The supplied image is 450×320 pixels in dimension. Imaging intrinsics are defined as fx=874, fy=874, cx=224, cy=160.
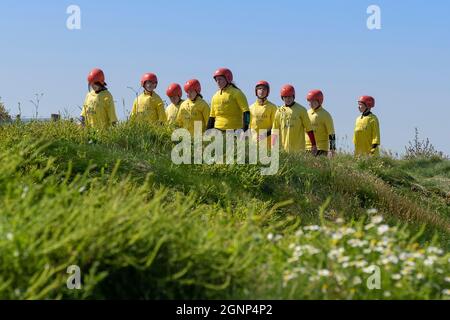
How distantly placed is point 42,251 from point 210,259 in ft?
3.85

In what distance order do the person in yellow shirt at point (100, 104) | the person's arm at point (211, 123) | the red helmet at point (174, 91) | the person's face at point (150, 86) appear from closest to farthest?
the person in yellow shirt at point (100, 104) < the person's arm at point (211, 123) < the person's face at point (150, 86) < the red helmet at point (174, 91)

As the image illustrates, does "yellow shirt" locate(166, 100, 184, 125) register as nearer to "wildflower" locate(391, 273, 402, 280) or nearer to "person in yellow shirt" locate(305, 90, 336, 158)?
"person in yellow shirt" locate(305, 90, 336, 158)

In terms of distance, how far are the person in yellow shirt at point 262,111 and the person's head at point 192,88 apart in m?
1.34

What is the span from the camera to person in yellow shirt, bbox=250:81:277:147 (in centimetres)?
2008

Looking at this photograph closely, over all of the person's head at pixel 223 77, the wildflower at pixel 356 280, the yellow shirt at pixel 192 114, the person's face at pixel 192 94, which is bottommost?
the wildflower at pixel 356 280

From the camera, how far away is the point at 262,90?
66.9ft

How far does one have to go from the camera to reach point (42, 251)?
575 cm

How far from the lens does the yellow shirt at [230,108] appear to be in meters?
18.6

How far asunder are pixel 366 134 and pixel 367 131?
84mm

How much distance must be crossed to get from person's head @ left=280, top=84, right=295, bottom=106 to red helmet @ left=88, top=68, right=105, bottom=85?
4.17 m

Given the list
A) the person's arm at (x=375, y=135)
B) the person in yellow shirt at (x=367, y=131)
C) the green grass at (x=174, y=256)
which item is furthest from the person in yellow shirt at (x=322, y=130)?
the green grass at (x=174, y=256)

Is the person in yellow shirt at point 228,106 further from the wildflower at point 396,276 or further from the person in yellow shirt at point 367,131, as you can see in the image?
the wildflower at point 396,276

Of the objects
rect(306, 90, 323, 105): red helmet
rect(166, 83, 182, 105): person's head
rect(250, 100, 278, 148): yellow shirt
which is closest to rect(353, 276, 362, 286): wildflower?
rect(250, 100, 278, 148): yellow shirt

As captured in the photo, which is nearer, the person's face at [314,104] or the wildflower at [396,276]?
the wildflower at [396,276]
